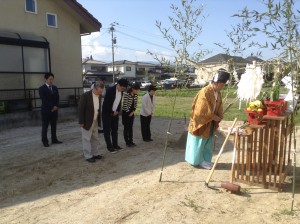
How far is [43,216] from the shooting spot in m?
3.88

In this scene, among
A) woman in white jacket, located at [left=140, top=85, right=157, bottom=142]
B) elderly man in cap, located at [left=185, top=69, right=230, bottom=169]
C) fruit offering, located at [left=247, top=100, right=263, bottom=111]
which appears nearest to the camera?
fruit offering, located at [left=247, top=100, right=263, bottom=111]

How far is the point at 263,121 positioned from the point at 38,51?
9.63m

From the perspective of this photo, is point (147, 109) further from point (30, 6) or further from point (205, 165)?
point (30, 6)

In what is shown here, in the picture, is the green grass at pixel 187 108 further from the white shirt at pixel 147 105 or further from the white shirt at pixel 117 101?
the white shirt at pixel 117 101

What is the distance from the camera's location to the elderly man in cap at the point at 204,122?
5270mm

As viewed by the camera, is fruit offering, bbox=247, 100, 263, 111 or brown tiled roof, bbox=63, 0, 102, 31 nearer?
fruit offering, bbox=247, 100, 263, 111

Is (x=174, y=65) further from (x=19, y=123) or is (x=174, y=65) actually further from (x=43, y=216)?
(x=19, y=123)

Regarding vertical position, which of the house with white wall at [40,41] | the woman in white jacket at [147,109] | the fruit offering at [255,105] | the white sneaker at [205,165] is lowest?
the white sneaker at [205,165]

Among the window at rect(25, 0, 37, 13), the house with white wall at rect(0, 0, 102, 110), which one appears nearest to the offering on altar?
the house with white wall at rect(0, 0, 102, 110)

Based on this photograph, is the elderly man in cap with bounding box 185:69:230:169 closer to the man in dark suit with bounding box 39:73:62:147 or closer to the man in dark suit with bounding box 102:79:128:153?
the man in dark suit with bounding box 102:79:128:153

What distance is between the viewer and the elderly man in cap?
5.27 m

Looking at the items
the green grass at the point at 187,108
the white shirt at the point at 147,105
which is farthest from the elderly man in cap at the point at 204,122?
the white shirt at the point at 147,105

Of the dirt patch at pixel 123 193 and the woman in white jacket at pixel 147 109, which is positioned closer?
the dirt patch at pixel 123 193

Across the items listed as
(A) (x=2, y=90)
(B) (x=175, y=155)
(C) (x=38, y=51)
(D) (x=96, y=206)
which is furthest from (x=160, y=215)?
(C) (x=38, y=51)
